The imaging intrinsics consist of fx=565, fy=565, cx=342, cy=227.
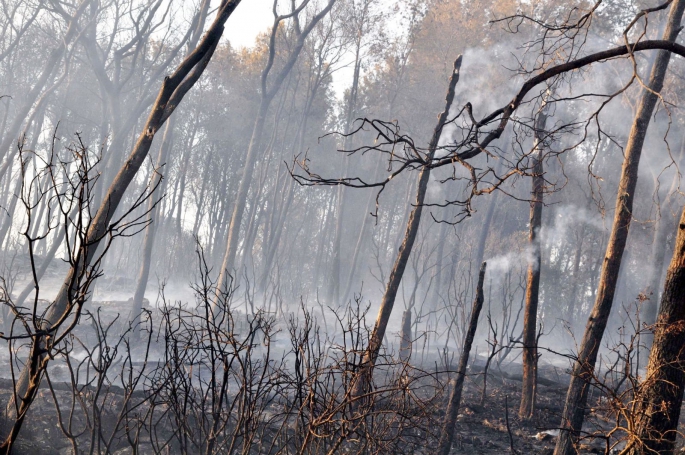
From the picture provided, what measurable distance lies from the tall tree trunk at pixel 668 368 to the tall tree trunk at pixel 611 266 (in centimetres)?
213

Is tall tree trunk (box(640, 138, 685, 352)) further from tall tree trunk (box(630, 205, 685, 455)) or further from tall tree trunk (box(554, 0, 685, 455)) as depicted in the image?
tall tree trunk (box(630, 205, 685, 455))

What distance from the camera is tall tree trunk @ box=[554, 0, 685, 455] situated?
6.91 m

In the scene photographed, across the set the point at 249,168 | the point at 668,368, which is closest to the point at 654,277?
the point at 249,168

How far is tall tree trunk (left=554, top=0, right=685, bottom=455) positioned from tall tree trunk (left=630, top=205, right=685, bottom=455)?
2.13 metres

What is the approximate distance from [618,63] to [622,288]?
1131 cm

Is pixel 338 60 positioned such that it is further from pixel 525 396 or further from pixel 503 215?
pixel 525 396

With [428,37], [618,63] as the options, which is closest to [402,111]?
[428,37]

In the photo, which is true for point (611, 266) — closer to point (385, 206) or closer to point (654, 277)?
point (654, 277)

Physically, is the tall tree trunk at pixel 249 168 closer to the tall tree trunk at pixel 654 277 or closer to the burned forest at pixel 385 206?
the burned forest at pixel 385 206

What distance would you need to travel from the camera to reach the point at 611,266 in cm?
741

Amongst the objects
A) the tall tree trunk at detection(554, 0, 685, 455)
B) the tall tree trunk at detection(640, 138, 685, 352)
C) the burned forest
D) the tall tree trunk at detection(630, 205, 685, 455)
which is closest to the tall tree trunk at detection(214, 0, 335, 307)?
the burned forest

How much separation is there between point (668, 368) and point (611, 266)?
2989 millimetres

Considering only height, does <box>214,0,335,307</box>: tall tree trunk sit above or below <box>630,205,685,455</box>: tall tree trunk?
above

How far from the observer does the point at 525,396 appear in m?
9.53
